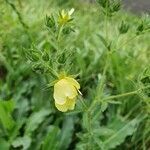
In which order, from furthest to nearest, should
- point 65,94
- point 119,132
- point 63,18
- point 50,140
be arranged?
point 119,132, point 50,140, point 63,18, point 65,94

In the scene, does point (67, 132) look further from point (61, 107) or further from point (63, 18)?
point (61, 107)

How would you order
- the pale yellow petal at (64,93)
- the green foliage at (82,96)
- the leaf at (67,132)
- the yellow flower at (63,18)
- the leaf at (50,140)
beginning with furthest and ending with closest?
the leaf at (67,132)
the leaf at (50,140)
the green foliage at (82,96)
the yellow flower at (63,18)
the pale yellow petal at (64,93)

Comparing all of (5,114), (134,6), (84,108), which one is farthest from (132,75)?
(134,6)

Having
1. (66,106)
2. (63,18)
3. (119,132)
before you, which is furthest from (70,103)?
(119,132)

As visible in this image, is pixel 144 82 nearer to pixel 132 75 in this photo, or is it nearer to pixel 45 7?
pixel 132 75

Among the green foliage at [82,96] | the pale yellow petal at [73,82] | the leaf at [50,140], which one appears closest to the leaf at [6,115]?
the green foliage at [82,96]

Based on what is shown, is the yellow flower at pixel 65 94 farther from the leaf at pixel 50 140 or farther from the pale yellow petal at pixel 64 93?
the leaf at pixel 50 140
